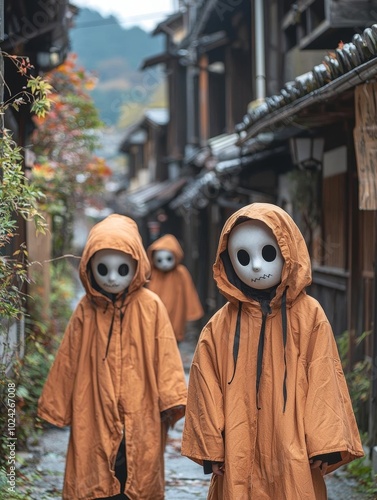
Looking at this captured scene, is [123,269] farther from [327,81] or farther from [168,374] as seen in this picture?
[327,81]

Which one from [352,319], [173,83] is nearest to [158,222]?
[173,83]

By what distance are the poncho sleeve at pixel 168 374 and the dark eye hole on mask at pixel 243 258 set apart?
5.19 feet

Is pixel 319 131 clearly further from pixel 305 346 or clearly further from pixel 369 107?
pixel 305 346

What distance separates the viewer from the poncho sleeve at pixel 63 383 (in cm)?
630

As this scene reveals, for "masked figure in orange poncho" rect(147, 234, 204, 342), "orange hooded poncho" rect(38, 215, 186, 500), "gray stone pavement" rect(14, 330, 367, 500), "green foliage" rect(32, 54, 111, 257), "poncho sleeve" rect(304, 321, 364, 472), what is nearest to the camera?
"poncho sleeve" rect(304, 321, 364, 472)

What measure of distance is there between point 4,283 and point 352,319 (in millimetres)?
4758

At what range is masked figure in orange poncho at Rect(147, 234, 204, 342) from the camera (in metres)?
13.7

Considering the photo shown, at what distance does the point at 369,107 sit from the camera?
21.1 feet

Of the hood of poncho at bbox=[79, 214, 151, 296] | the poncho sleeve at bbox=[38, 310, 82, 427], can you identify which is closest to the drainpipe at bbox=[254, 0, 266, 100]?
the hood of poncho at bbox=[79, 214, 151, 296]

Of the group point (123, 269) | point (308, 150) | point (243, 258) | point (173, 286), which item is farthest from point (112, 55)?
point (243, 258)

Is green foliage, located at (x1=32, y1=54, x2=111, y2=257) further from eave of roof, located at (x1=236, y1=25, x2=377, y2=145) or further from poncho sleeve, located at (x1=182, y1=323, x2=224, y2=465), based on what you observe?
poncho sleeve, located at (x1=182, y1=323, x2=224, y2=465)

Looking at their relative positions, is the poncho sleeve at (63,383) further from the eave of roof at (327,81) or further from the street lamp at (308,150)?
the street lamp at (308,150)

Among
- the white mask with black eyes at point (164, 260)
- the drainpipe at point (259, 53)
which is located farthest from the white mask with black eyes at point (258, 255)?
the drainpipe at point (259, 53)

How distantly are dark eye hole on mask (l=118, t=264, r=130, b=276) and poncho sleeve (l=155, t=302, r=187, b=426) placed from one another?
0.39m
